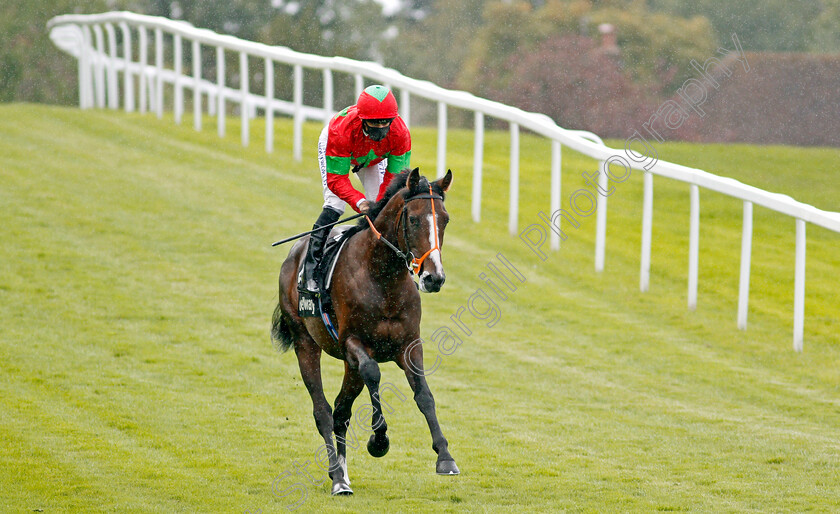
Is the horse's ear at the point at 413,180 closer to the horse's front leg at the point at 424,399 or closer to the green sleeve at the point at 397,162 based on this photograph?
the green sleeve at the point at 397,162

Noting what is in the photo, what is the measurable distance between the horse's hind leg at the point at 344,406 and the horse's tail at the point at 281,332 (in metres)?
0.74

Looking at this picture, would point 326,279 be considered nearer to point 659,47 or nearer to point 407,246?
point 407,246

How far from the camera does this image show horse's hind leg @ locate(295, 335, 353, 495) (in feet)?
20.5

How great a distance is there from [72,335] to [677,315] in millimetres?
5485

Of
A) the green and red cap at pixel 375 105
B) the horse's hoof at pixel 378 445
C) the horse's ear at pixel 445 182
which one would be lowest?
the horse's hoof at pixel 378 445

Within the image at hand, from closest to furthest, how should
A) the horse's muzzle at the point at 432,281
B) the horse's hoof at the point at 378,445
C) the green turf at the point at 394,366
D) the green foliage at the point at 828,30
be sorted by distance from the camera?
the horse's muzzle at the point at 432,281 < the horse's hoof at the point at 378,445 < the green turf at the point at 394,366 < the green foliage at the point at 828,30

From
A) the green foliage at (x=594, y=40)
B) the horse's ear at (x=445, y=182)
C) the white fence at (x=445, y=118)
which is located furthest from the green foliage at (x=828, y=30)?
the horse's ear at (x=445, y=182)

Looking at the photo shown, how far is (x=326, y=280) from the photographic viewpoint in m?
6.31

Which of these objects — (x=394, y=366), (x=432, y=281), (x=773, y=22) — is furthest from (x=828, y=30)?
(x=432, y=281)

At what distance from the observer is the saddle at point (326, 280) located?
248 inches

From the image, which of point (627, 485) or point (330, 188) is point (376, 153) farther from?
point (627, 485)

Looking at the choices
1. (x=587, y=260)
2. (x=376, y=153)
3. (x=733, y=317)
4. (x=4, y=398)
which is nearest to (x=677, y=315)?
(x=733, y=317)

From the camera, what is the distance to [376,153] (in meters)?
6.34

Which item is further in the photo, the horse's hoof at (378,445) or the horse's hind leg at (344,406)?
the horse's hind leg at (344,406)
